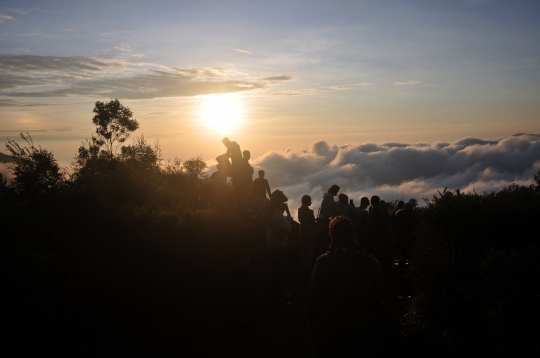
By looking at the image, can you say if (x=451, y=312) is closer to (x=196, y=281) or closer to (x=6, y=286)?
(x=196, y=281)

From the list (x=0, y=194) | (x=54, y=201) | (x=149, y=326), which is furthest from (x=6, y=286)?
(x=0, y=194)

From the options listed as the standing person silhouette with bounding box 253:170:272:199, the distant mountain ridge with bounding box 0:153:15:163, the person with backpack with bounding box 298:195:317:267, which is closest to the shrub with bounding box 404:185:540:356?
the person with backpack with bounding box 298:195:317:267

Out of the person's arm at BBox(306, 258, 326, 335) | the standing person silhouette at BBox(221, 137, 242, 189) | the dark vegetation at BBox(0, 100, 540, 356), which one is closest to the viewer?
the person's arm at BBox(306, 258, 326, 335)

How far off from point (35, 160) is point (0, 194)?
1.32 m

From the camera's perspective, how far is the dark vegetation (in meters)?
4.92

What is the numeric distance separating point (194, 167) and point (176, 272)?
27.9 feet

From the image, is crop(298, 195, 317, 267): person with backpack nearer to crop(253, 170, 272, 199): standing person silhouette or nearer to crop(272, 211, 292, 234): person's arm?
crop(272, 211, 292, 234): person's arm

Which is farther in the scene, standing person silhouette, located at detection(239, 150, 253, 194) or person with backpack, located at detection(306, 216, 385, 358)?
standing person silhouette, located at detection(239, 150, 253, 194)

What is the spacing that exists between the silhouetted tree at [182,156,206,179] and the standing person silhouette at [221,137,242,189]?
114cm

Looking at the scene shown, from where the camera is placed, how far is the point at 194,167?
52.1 ft

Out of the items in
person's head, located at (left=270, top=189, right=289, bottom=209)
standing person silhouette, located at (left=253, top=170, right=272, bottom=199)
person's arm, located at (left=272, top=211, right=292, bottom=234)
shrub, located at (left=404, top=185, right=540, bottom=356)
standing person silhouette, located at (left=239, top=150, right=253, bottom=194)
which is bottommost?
shrub, located at (left=404, top=185, right=540, bottom=356)

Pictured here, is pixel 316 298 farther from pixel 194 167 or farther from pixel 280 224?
pixel 194 167

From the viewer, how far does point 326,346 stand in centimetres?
362

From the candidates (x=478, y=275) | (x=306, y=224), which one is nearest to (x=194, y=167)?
(x=306, y=224)
